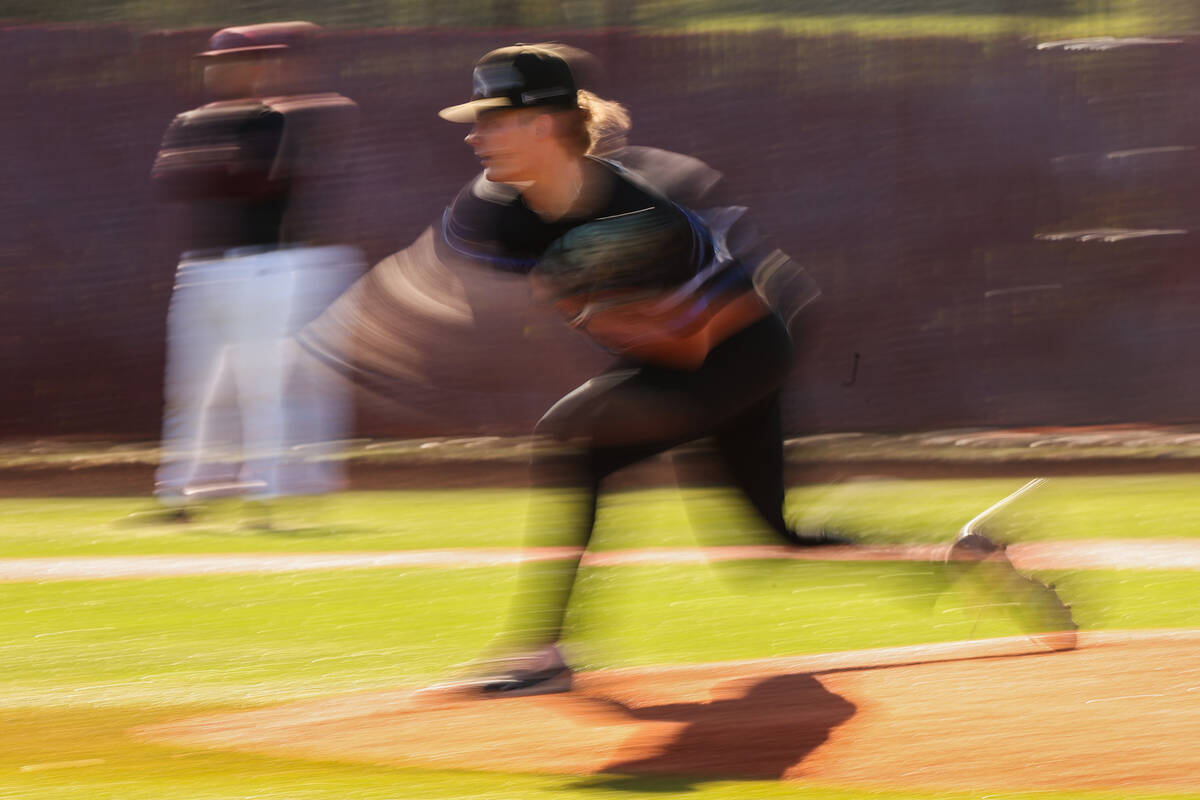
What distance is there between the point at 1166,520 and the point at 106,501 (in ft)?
16.6

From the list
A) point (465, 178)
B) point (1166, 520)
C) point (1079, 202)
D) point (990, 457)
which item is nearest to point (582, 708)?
point (1166, 520)

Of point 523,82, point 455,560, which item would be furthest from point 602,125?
point 455,560

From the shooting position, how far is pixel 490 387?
423 inches

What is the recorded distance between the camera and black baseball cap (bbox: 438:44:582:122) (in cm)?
411

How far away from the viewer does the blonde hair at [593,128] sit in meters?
4.14

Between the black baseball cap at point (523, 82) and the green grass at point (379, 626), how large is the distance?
0.95 meters

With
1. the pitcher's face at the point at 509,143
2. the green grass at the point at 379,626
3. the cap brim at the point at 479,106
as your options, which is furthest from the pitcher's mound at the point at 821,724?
the cap brim at the point at 479,106

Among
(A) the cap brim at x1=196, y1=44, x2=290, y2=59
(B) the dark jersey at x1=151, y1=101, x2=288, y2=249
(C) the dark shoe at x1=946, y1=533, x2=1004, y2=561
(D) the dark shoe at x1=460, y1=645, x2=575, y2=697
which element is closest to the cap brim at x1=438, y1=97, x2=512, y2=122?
(D) the dark shoe at x1=460, y1=645, x2=575, y2=697

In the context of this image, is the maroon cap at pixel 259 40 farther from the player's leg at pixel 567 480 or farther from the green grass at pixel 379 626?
the player's leg at pixel 567 480

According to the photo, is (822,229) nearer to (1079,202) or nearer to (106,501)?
(1079,202)

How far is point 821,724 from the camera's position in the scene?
3.83 metres

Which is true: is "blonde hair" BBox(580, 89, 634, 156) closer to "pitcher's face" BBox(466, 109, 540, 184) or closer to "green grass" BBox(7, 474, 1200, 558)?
"pitcher's face" BBox(466, 109, 540, 184)

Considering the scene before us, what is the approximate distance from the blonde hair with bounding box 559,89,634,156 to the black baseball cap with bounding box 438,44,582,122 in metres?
0.04

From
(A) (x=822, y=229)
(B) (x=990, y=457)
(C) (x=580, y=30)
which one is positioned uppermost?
(C) (x=580, y=30)
